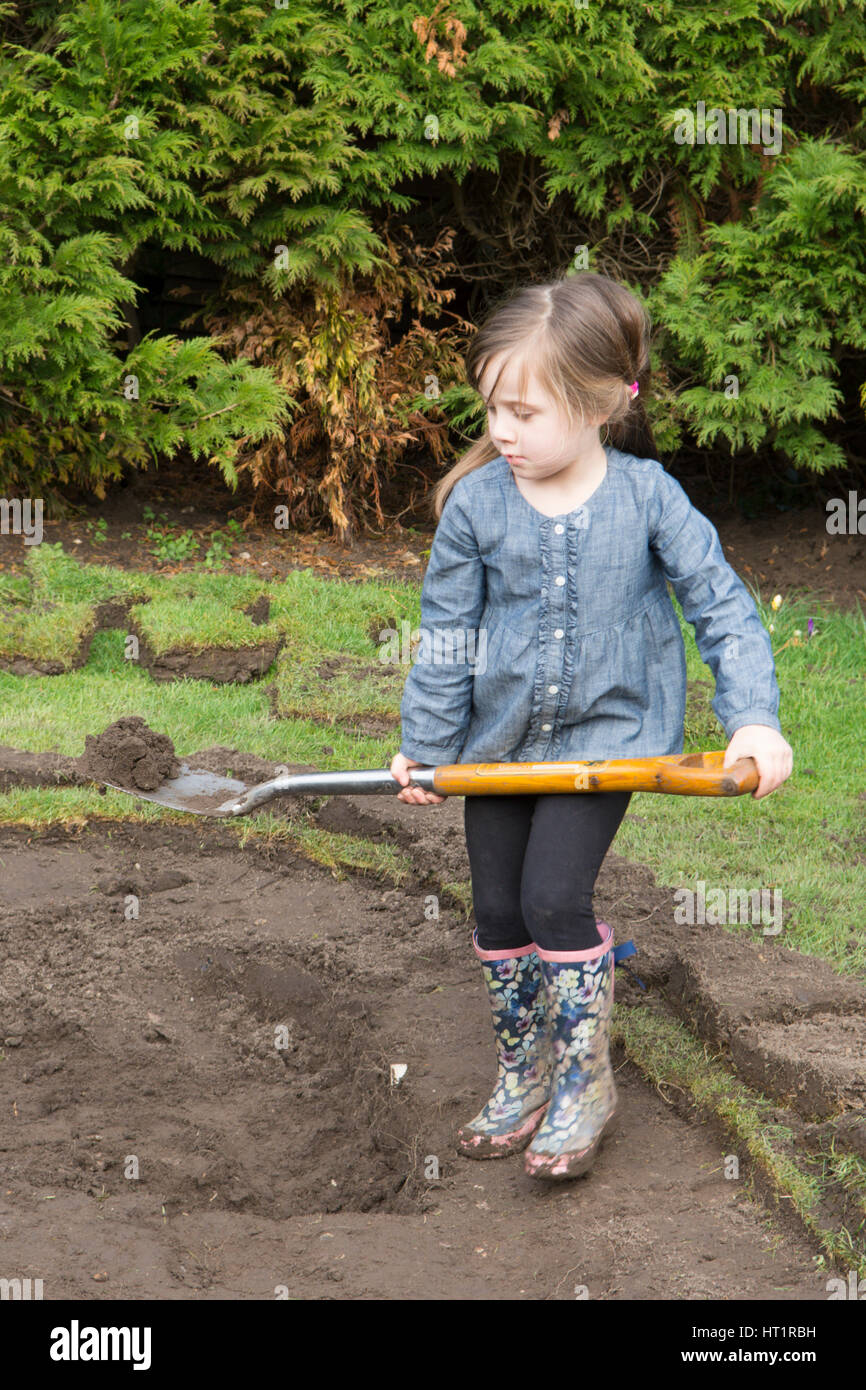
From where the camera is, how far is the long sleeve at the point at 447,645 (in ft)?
8.21

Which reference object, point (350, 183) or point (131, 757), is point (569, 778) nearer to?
point (131, 757)

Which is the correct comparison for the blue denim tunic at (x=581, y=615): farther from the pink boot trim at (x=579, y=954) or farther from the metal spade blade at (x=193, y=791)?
the metal spade blade at (x=193, y=791)

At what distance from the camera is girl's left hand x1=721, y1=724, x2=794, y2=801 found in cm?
218

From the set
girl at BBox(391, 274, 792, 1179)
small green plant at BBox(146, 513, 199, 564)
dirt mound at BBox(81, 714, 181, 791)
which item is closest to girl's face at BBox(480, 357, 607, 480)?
girl at BBox(391, 274, 792, 1179)

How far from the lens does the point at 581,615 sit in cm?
242

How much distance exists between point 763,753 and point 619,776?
250 mm

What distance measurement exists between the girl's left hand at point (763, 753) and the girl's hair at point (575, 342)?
632mm

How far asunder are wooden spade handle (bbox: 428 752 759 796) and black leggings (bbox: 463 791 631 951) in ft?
0.36

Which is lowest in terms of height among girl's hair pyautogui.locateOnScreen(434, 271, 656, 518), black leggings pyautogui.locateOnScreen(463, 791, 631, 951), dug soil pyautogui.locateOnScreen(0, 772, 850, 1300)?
dug soil pyautogui.locateOnScreen(0, 772, 850, 1300)

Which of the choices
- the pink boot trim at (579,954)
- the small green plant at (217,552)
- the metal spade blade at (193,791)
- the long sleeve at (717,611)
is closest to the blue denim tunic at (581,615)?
the long sleeve at (717,611)

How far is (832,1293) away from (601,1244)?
0.39m

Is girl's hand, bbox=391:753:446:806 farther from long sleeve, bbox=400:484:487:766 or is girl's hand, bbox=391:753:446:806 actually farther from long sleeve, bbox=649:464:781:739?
long sleeve, bbox=649:464:781:739

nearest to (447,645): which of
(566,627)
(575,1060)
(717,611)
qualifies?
(566,627)

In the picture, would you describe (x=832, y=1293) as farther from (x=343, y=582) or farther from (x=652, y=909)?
(x=343, y=582)
